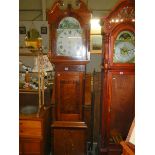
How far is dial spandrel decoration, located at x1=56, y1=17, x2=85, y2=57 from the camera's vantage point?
3.08 meters

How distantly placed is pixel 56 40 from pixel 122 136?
1492 millimetres

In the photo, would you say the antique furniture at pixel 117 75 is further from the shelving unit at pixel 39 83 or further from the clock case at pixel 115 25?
the shelving unit at pixel 39 83

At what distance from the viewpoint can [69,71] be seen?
10.5ft

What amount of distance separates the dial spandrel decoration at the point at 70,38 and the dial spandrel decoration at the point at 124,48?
427 mm

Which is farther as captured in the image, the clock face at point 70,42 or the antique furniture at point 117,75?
the clock face at point 70,42

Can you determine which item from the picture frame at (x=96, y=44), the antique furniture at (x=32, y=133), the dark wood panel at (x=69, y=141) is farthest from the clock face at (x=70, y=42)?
the picture frame at (x=96, y=44)

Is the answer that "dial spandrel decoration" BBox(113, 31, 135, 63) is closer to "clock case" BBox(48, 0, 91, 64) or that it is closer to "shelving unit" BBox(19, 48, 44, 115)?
"clock case" BBox(48, 0, 91, 64)

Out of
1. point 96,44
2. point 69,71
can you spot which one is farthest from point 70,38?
point 96,44

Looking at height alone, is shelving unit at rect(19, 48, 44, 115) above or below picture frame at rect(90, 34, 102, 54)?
below

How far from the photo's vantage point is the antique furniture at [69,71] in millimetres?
3062

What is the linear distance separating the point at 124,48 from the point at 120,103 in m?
Answer: 0.69

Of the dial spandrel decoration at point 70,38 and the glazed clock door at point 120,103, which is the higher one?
the dial spandrel decoration at point 70,38

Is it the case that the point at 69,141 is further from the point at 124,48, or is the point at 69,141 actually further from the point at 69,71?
the point at 124,48

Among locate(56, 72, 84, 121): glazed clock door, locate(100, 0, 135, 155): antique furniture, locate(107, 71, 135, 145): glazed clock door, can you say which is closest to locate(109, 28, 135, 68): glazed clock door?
locate(100, 0, 135, 155): antique furniture
